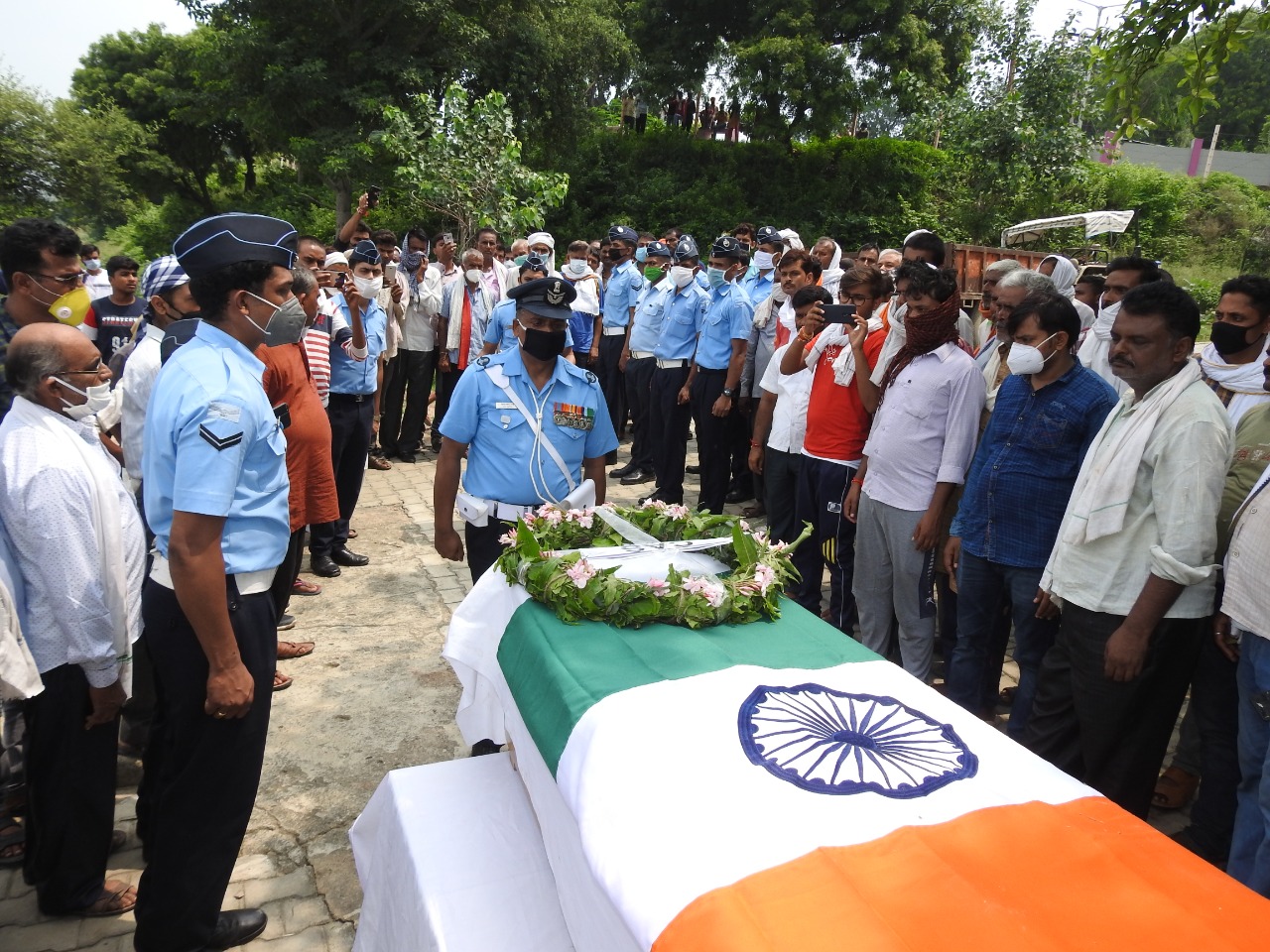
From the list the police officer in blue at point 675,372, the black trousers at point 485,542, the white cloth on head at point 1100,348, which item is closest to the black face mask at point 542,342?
the black trousers at point 485,542

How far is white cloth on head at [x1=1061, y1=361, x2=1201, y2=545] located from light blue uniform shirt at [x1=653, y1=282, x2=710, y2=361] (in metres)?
4.69

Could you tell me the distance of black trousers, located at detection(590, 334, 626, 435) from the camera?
9570mm

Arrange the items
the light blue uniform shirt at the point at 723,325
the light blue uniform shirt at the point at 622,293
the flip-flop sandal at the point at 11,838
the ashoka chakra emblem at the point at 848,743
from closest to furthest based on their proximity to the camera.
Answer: the ashoka chakra emblem at the point at 848,743, the flip-flop sandal at the point at 11,838, the light blue uniform shirt at the point at 723,325, the light blue uniform shirt at the point at 622,293

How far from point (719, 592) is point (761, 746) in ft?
2.22

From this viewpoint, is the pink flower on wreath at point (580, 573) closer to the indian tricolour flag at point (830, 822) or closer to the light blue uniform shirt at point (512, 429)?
the indian tricolour flag at point (830, 822)

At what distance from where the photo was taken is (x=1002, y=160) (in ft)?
62.6

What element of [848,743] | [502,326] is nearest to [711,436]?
[502,326]

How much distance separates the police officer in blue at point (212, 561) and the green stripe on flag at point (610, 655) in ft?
2.44

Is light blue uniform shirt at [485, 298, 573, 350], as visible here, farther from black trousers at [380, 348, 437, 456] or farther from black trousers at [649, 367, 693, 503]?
black trousers at [380, 348, 437, 456]

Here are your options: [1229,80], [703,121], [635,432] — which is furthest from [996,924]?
[1229,80]

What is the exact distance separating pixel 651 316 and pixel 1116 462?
5.34 metres

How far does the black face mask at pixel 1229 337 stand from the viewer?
12.3 feet

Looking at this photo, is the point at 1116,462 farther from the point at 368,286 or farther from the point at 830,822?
the point at 368,286

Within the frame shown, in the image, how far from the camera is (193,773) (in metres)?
2.48
